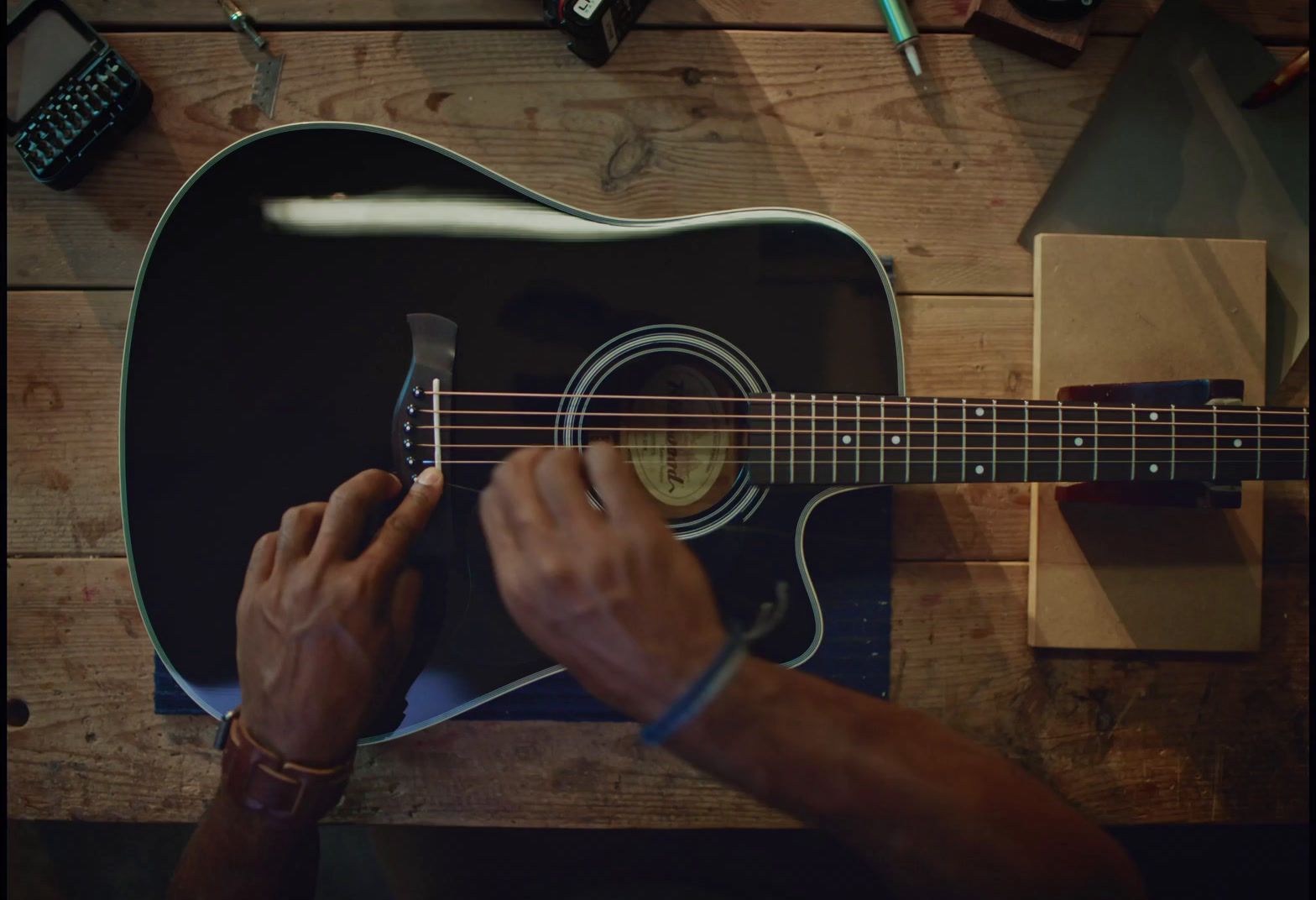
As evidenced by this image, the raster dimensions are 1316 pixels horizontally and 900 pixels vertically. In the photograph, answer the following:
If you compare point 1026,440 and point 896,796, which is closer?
point 896,796

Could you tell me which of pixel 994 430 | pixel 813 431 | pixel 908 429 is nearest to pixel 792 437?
pixel 813 431

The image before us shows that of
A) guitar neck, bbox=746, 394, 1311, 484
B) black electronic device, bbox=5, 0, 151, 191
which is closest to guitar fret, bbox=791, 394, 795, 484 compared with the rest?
guitar neck, bbox=746, 394, 1311, 484

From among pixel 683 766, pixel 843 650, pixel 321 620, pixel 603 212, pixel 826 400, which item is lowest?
pixel 683 766

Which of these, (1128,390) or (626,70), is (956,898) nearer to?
(1128,390)

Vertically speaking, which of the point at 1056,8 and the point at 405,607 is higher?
the point at 1056,8

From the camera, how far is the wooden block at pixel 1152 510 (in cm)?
98

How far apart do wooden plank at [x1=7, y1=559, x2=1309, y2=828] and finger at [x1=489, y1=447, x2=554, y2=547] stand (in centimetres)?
44

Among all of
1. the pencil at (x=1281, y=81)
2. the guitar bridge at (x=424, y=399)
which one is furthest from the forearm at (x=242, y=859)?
the pencil at (x=1281, y=81)

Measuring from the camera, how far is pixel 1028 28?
0.96 m

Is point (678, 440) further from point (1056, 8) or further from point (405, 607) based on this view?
point (1056, 8)

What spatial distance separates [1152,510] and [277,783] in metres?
1.10

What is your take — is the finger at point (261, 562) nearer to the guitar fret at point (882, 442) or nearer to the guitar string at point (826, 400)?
the guitar string at point (826, 400)

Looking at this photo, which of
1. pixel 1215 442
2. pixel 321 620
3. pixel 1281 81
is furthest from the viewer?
pixel 1281 81

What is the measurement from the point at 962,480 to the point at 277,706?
0.78 m
